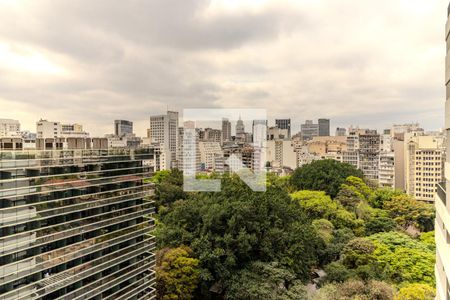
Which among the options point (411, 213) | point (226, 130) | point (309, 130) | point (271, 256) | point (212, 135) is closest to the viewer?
point (271, 256)

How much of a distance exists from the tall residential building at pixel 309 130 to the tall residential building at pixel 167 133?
34.6 ft

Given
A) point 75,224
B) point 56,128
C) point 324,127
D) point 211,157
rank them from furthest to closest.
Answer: point 324,127 < point 211,157 < point 56,128 < point 75,224

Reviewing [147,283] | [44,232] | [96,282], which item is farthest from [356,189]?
[44,232]

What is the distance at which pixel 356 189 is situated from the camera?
1335 centimetres

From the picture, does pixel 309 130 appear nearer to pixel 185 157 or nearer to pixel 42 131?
pixel 185 157

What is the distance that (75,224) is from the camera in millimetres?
5031

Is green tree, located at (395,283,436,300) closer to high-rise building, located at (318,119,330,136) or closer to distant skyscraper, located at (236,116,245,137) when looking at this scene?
distant skyscraper, located at (236,116,245,137)

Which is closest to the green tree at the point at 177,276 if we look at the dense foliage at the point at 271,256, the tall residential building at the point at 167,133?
the dense foliage at the point at 271,256

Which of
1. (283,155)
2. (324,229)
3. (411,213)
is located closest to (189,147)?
(324,229)

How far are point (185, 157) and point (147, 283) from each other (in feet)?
23.0

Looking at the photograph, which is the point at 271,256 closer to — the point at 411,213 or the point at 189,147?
the point at 189,147

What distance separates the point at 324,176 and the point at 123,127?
996cm

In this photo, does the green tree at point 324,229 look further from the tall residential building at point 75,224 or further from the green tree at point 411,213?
the tall residential building at point 75,224

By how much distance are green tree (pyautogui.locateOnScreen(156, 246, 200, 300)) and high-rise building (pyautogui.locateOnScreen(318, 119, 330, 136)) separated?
17316mm
